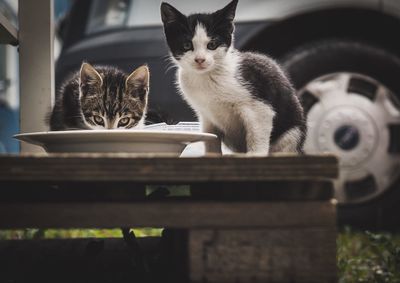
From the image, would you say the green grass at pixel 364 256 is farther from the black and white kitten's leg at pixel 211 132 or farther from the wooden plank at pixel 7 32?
the wooden plank at pixel 7 32

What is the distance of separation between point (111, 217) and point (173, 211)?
3.9 inches

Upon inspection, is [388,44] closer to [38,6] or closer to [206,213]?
[38,6]

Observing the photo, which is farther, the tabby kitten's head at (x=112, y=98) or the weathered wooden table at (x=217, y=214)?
the tabby kitten's head at (x=112, y=98)

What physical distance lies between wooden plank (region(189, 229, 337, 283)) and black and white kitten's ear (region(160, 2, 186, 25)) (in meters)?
0.98

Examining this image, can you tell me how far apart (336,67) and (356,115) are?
258 millimetres

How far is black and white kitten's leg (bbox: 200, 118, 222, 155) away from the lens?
167cm

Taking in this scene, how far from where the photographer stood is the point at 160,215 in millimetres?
899

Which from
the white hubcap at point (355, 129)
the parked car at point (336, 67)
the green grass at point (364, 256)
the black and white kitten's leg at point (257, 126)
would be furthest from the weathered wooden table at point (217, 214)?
the white hubcap at point (355, 129)

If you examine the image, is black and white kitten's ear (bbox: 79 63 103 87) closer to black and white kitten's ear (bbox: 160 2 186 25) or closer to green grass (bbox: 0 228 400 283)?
black and white kitten's ear (bbox: 160 2 186 25)

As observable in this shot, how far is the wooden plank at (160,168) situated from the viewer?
0.88 metres

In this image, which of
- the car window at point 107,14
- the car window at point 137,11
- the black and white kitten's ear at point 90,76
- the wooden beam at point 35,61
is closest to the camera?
the black and white kitten's ear at point 90,76

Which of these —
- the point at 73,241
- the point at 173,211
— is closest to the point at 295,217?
the point at 173,211

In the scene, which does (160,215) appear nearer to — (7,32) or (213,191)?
(213,191)

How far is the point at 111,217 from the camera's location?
2.96ft
